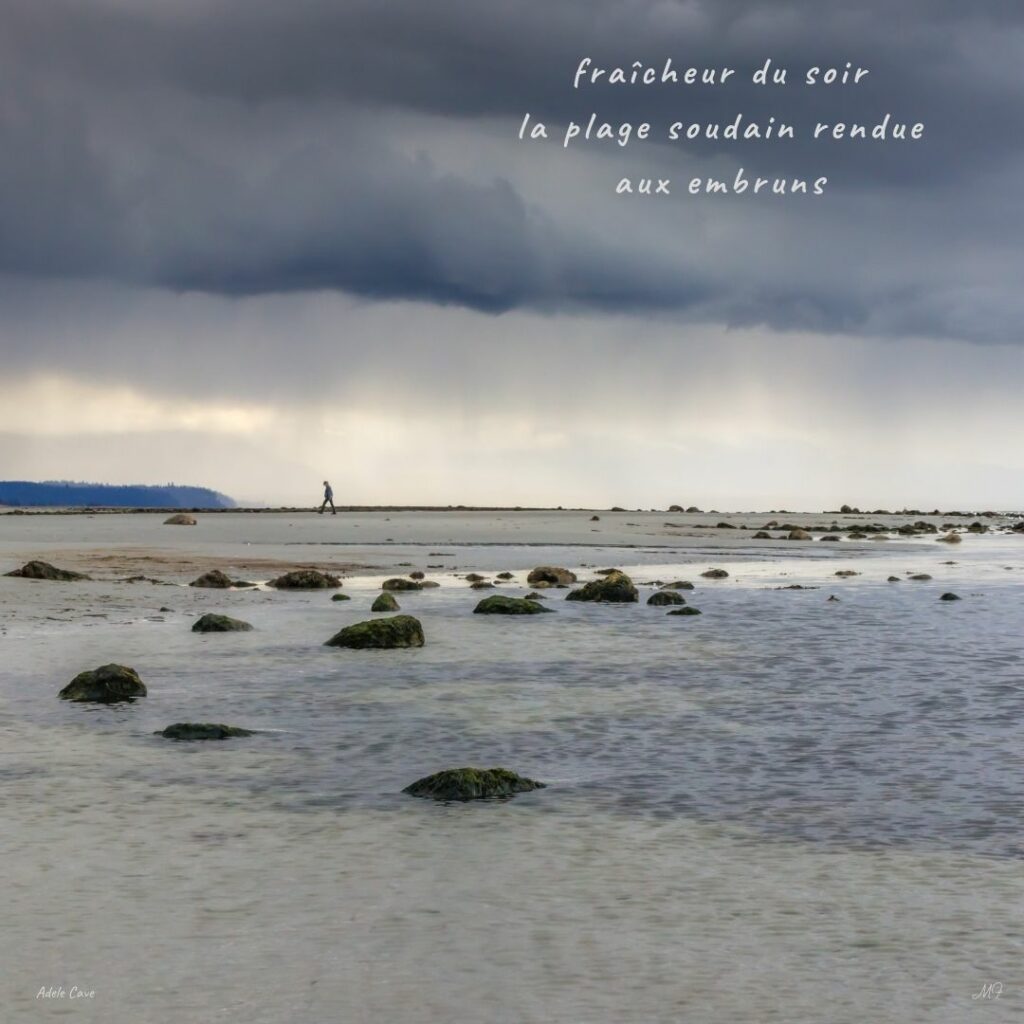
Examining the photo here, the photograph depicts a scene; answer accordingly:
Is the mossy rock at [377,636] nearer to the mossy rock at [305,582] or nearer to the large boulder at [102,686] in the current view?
the large boulder at [102,686]

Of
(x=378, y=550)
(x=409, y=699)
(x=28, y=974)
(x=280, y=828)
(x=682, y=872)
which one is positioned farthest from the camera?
(x=378, y=550)

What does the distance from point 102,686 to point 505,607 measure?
10574 millimetres

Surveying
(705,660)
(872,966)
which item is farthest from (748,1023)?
(705,660)

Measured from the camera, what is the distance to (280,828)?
30.2 feet

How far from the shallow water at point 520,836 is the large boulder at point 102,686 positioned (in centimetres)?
41

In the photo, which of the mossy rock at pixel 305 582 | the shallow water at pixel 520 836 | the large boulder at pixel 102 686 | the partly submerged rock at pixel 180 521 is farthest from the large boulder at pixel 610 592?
the partly submerged rock at pixel 180 521

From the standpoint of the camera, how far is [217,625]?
20.4 metres

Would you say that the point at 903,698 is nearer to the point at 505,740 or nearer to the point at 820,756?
the point at 820,756

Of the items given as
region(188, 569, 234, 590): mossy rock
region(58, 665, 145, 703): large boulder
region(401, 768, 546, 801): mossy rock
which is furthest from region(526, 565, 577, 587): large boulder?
region(401, 768, 546, 801): mossy rock

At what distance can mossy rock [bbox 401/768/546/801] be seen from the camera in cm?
1008

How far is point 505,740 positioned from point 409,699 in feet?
8.13

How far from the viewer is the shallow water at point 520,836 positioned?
624cm

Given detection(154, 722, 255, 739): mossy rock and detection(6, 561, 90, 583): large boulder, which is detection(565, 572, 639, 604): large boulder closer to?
detection(6, 561, 90, 583): large boulder

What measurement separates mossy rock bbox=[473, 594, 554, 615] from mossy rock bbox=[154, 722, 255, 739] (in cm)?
1149
